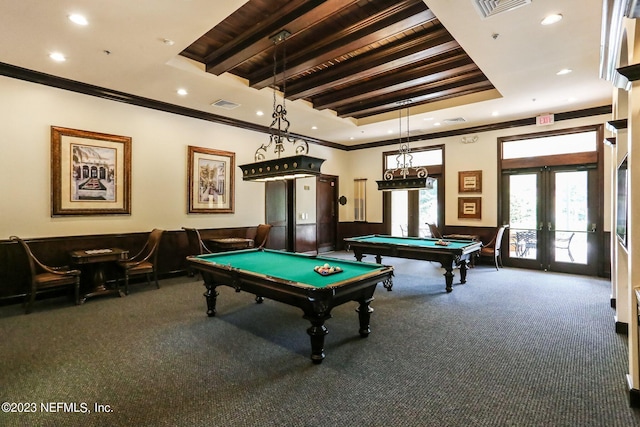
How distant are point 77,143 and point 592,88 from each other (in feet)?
27.0

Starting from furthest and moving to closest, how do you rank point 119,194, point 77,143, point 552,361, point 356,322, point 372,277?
point 119,194
point 77,143
point 356,322
point 372,277
point 552,361

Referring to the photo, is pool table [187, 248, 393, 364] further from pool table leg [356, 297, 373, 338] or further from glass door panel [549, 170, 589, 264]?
glass door panel [549, 170, 589, 264]

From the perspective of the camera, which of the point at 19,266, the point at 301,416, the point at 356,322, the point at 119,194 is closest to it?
the point at 301,416

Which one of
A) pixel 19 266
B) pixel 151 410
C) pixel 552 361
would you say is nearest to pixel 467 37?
pixel 552 361

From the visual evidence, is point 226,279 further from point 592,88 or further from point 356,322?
point 592,88

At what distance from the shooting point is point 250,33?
12.6ft

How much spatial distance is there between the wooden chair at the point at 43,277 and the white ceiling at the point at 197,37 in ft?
8.12

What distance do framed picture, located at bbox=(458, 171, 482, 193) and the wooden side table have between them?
7198mm

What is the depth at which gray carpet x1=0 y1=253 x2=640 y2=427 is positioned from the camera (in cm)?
212

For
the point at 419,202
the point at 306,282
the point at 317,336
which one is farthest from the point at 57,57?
the point at 419,202

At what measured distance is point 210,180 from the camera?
261 inches

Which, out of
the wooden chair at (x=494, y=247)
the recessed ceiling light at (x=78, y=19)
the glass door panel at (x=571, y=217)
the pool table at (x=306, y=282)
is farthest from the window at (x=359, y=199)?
the recessed ceiling light at (x=78, y=19)

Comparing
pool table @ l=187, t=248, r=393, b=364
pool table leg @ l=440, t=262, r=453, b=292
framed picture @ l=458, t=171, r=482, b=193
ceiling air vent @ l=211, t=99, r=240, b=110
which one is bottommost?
pool table leg @ l=440, t=262, r=453, b=292

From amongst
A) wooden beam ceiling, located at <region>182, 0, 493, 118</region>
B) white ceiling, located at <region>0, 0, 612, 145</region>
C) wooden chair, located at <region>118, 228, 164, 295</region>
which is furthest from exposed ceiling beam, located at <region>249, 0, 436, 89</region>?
wooden chair, located at <region>118, 228, 164, 295</region>
